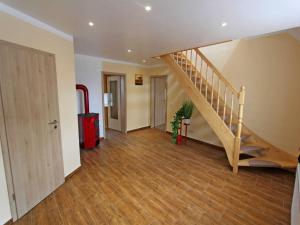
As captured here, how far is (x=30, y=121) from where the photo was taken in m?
1.95

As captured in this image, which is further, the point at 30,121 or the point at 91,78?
the point at 91,78

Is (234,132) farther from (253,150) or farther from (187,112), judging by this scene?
(187,112)

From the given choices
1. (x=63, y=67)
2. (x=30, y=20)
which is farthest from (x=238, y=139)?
(x=30, y=20)

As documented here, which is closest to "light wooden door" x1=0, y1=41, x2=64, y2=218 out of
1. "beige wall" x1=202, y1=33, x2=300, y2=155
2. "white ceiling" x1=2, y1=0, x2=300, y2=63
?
"white ceiling" x1=2, y1=0, x2=300, y2=63

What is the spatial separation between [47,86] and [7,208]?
1511mm

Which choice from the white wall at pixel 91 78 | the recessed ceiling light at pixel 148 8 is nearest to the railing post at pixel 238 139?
the recessed ceiling light at pixel 148 8

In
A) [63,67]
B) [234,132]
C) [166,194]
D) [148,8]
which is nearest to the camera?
[148,8]

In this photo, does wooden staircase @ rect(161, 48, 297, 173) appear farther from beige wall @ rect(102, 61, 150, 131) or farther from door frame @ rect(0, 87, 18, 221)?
door frame @ rect(0, 87, 18, 221)

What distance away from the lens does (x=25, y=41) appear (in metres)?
1.85

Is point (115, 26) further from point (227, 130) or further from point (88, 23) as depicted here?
point (227, 130)

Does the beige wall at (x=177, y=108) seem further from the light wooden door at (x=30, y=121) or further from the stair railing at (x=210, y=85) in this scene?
the light wooden door at (x=30, y=121)

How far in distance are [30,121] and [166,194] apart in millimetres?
2093

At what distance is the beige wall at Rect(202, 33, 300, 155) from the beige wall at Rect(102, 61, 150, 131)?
2.86 m

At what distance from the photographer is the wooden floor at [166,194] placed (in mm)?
1852
